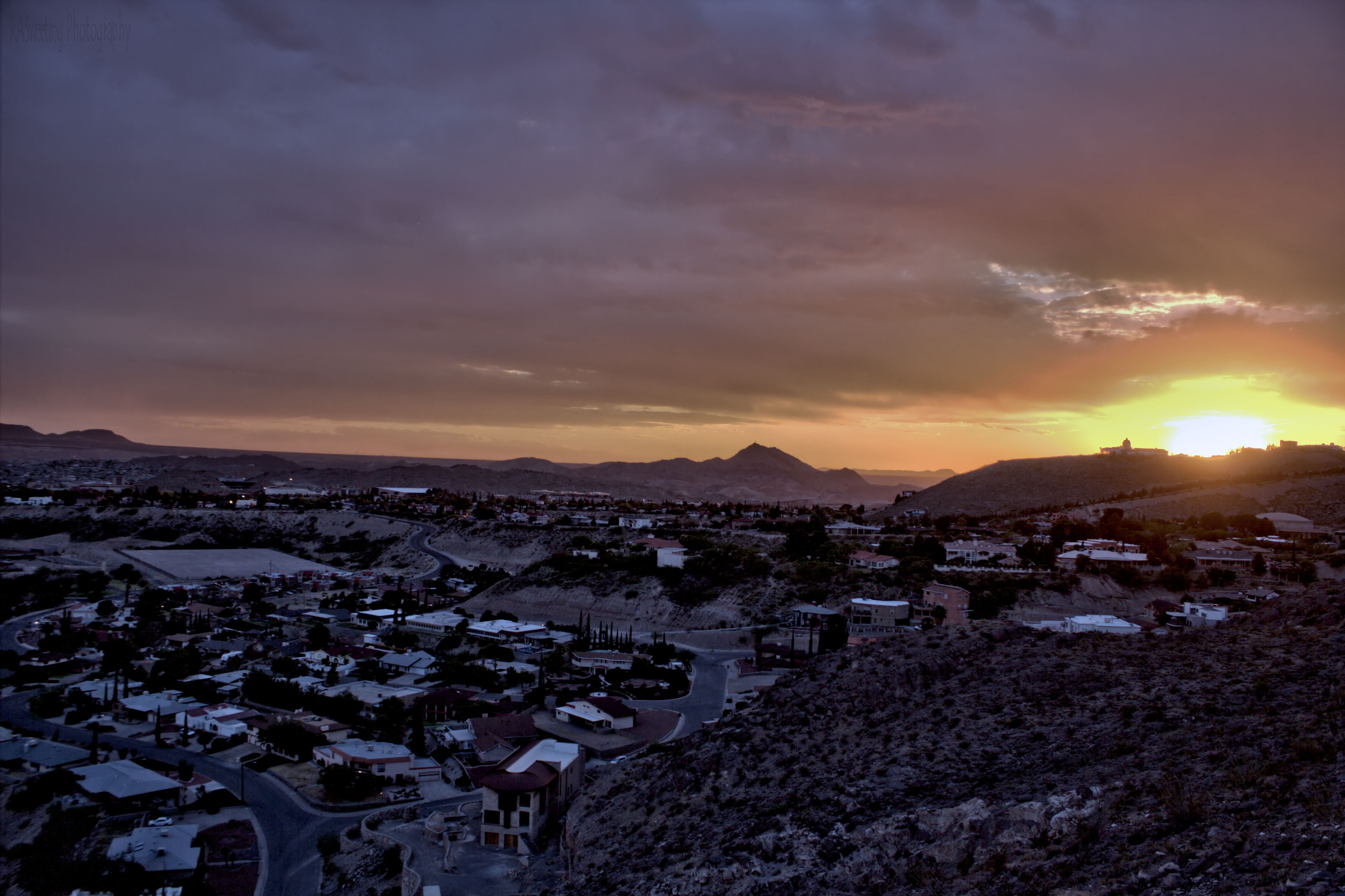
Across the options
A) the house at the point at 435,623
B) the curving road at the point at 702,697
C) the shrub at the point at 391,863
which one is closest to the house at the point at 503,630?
the house at the point at 435,623

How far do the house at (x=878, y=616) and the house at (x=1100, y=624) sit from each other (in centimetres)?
1099

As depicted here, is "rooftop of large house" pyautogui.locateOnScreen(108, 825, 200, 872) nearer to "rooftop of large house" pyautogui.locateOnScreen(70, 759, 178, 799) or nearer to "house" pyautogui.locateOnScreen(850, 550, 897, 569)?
"rooftop of large house" pyautogui.locateOnScreen(70, 759, 178, 799)

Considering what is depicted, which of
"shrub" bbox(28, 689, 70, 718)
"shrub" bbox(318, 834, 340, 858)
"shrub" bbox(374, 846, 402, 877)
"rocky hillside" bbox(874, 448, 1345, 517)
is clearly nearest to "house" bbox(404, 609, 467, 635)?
"shrub" bbox(28, 689, 70, 718)

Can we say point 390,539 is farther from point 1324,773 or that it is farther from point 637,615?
point 1324,773

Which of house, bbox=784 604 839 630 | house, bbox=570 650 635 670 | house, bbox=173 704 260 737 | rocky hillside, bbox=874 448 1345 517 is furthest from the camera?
rocky hillside, bbox=874 448 1345 517

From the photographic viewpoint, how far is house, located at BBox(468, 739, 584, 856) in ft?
65.2

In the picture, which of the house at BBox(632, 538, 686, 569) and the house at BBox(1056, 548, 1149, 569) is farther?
the house at BBox(632, 538, 686, 569)

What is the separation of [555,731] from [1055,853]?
22.2 metres

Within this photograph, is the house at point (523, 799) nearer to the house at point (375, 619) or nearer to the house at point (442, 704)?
the house at point (442, 704)

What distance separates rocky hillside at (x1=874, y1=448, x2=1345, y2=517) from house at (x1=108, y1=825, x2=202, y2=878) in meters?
94.9

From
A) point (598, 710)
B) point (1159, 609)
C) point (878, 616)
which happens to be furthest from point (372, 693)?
point (1159, 609)

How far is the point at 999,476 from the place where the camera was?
407 ft

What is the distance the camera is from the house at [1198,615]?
3225 cm

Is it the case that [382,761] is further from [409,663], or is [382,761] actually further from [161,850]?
[409,663]
